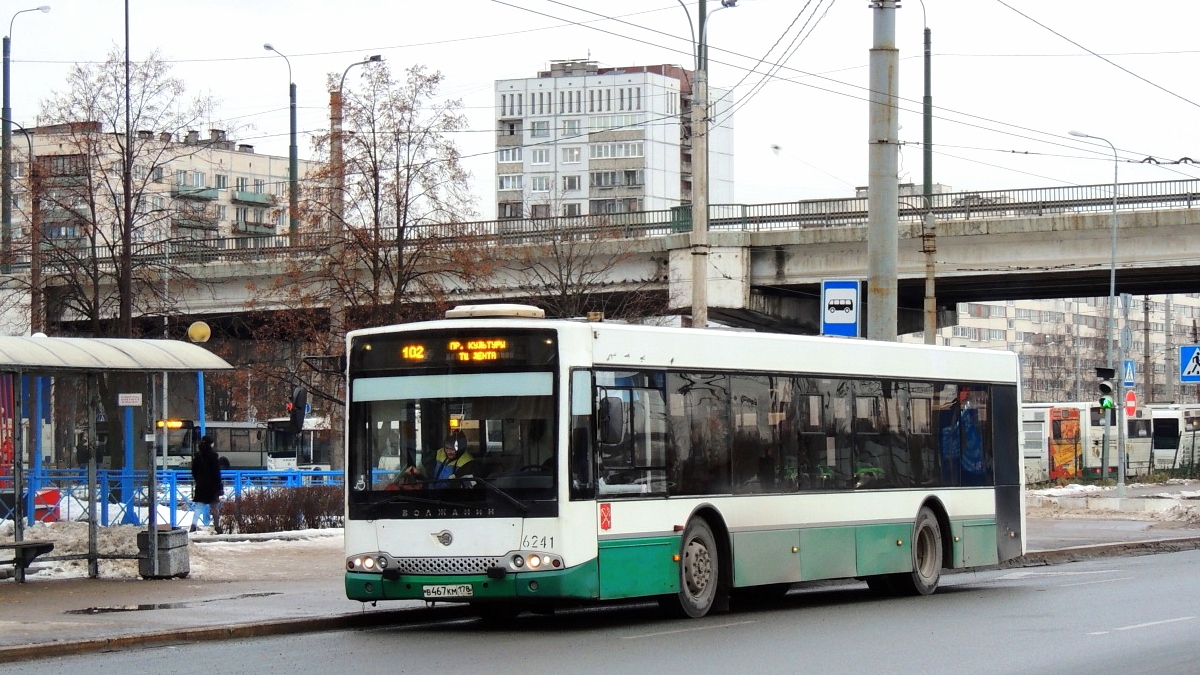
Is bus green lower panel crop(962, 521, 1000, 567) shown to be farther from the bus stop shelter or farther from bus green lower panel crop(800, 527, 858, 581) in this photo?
the bus stop shelter

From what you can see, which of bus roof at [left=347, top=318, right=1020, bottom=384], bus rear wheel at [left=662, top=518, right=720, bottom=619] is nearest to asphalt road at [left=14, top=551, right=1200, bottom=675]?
bus rear wheel at [left=662, top=518, right=720, bottom=619]

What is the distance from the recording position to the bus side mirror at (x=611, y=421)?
587 inches

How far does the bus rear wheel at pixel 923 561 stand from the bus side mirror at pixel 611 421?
5562mm

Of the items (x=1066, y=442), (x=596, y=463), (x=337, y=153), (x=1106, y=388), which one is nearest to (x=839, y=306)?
(x=596, y=463)

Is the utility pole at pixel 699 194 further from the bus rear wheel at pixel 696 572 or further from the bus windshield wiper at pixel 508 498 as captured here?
the bus windshield wiper at pixel 508 498

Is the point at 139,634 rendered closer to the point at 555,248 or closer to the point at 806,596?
the point at 806,596

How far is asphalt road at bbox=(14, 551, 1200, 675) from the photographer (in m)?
12.2

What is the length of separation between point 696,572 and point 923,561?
460 centimetres

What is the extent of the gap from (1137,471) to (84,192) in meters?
50.7

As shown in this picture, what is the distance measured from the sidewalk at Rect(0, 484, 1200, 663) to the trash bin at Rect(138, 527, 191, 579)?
0.57 ft

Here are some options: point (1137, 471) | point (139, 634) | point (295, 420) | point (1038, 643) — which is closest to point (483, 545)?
point (139, 634)

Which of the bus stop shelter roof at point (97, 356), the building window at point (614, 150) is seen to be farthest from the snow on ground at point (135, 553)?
the building window at point (614, 150)

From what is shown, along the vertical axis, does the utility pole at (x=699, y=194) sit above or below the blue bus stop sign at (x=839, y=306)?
above

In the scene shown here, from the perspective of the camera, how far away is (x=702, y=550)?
16.1 m
